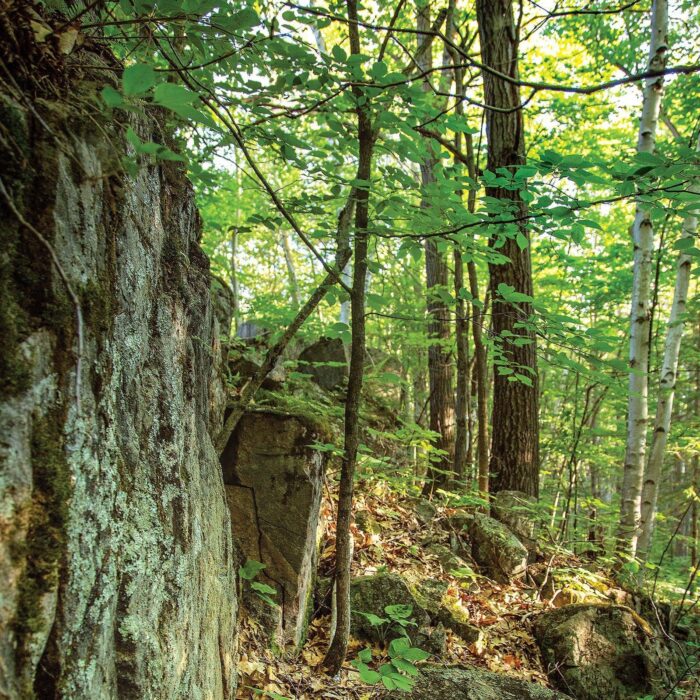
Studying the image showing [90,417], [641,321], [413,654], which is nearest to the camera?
[90,417]

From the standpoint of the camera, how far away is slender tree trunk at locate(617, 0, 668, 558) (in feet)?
20.4

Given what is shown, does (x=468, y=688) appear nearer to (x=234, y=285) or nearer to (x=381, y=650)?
(x=381, y=650)

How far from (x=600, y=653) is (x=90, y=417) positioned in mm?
5103

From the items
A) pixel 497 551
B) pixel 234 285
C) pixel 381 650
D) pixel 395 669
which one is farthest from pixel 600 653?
pixel 234 285

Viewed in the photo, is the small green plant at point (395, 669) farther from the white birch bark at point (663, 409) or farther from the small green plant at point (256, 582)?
the white birch bark at point (663, 409)

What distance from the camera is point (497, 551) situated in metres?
5.47

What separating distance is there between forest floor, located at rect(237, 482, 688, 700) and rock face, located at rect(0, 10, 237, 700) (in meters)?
1.07

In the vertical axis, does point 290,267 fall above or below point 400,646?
above

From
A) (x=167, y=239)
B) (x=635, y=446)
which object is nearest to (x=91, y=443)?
(x=167, y=239)

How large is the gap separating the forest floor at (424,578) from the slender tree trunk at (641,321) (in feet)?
4.14

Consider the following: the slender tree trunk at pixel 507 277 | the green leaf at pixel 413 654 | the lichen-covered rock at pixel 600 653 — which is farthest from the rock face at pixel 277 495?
the slender tree trunk at pixel 507 277

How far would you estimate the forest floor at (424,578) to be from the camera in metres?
3.23

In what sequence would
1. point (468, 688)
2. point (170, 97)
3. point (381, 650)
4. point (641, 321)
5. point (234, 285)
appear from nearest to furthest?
point (170, 97) < point (468, 688) < point (381, 650) < point (641, 321) < point (234, 285)

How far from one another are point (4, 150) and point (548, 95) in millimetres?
11238
